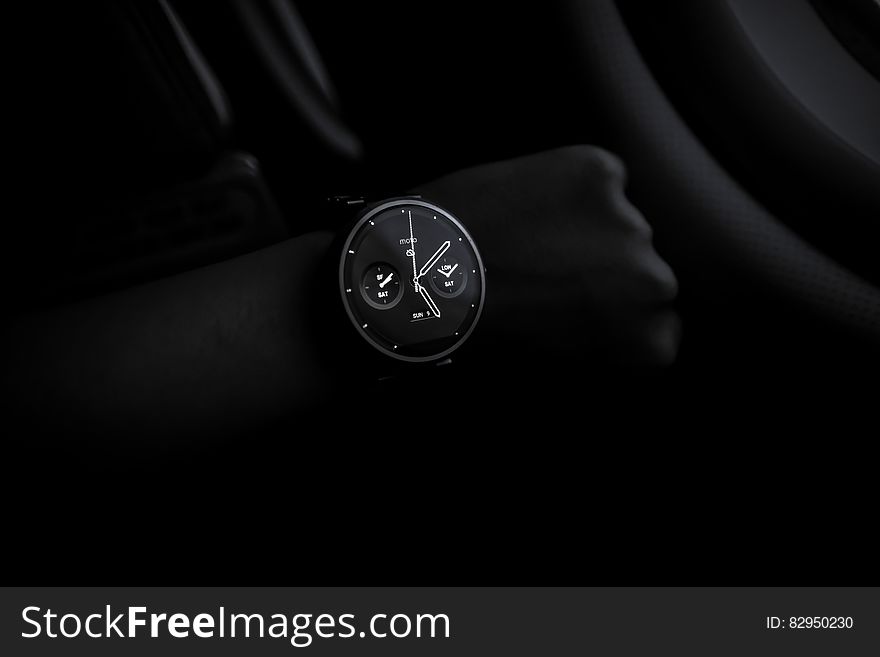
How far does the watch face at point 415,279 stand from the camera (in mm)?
832

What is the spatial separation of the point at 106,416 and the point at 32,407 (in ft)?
0.23

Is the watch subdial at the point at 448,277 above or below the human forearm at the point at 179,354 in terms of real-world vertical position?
below

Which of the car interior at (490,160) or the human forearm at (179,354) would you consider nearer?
the human forearm at (179,354)

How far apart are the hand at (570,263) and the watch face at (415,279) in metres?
0.07

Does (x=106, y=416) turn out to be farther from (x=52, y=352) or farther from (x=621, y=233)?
(x=621, y=233)

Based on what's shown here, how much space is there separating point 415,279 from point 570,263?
0.66ft

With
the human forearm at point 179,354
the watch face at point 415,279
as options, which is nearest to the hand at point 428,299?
the watch face at point 415,279

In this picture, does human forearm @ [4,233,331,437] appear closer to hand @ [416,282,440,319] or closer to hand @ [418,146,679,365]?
hand @ [416,282,440,319]

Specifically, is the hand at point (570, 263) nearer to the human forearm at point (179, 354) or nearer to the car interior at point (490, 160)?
the car interior at point (490, 160)

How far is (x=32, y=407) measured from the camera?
0.74 m

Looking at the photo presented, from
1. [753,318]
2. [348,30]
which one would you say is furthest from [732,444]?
[348,30]

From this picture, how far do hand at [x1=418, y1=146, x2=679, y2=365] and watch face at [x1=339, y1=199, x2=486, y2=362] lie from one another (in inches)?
2.7

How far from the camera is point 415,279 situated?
2.79 ft

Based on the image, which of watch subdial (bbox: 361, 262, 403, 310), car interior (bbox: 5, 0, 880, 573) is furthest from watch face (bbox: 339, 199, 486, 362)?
car interior (bbox: 5, 0, 880, 573)
